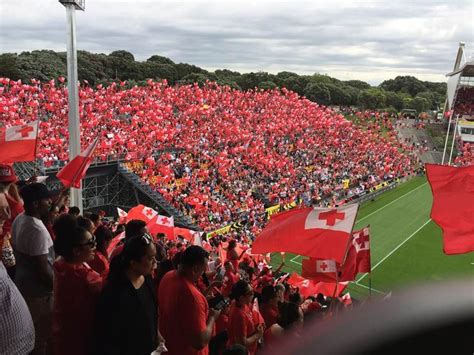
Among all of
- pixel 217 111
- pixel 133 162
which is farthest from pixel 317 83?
A: pixel 133 162

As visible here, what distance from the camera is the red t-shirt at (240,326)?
181 inches

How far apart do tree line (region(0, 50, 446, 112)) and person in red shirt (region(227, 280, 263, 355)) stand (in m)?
44.7

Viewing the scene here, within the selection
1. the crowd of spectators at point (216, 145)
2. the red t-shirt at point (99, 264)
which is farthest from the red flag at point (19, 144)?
the crowd of spectators at point (216, 145)

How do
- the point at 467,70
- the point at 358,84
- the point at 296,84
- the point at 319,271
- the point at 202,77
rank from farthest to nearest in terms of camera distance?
the point at 358,84 < the point at 296,84 < the point at 202,77 < the point at 467,70 < the point at 319,271

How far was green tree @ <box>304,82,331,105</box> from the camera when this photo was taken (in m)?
83.0

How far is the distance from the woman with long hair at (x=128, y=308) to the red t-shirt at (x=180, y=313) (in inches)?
13.0

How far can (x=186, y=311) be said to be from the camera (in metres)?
3.66

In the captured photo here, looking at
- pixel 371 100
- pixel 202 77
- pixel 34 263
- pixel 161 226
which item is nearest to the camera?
pixel 34 263

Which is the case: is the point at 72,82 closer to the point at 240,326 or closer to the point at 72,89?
the point at 72,89

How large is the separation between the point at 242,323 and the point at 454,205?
13.7 ft

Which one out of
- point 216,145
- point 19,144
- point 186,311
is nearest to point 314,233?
point 186,311

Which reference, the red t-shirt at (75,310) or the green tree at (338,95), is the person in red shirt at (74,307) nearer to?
the red t-shirt at (75,310)

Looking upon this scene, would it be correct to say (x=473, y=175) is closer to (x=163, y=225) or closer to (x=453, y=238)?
(x=453, y=238)

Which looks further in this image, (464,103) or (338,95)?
(338,95)
